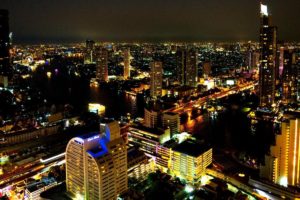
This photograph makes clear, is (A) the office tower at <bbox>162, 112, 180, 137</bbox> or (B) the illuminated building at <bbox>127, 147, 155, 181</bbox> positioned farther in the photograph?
(A) the office tower at <bbox>162, 112, 180, 137</bbox>

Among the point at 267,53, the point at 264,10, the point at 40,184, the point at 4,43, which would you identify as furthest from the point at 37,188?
the point at 4,43

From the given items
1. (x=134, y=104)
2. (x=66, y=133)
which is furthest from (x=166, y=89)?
(x=66, y=133)

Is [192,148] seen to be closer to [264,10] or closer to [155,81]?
[155,81]

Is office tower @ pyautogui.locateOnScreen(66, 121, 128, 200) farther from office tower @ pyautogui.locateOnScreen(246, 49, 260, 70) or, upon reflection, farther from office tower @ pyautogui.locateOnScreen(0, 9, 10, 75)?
office tower @ pyautogui.locateOnScreen(246, 49, 260, 70)

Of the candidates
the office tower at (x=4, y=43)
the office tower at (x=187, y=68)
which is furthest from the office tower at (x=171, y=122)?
the office tower at (x=4, y=43)

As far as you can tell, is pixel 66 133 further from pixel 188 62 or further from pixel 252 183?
pixel 188 62

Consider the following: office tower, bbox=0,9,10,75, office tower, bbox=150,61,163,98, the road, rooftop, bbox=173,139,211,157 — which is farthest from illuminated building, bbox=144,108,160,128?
office tower, bbox=0,9,10,75
